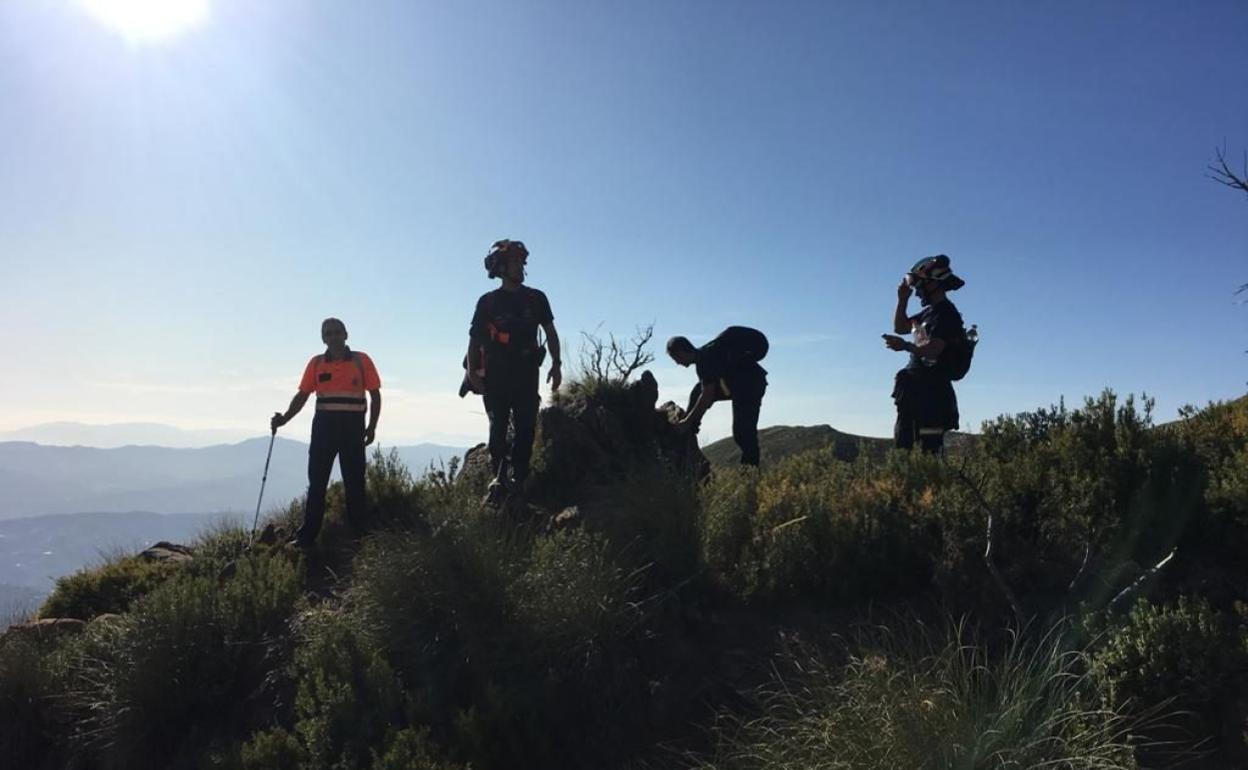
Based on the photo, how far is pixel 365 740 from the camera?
4070mm

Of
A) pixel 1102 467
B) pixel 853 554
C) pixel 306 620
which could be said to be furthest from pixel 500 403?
pixel 1102 467

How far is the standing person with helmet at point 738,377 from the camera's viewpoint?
7.49m

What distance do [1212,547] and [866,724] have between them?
259 cm

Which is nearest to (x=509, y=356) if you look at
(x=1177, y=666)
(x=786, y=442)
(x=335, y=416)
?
(x=335, y=416)

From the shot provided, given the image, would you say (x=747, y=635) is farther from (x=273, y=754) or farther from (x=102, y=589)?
(x=102, y=589)

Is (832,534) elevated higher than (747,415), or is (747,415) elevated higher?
(747,415)

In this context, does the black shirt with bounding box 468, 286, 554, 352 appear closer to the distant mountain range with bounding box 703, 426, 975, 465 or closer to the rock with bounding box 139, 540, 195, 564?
the rock with bounding box 139, 540, 195, 564

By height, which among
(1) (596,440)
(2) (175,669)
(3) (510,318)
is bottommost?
(2) (175,669)

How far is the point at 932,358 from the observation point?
5875 mm

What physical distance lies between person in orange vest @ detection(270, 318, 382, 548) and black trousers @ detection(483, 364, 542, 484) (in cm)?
118

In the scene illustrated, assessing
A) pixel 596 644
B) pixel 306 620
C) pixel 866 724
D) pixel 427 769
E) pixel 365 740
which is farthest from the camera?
pixel 306 620

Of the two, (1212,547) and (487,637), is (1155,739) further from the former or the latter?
(487,637)

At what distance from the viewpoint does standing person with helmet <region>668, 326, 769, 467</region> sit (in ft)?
24.6

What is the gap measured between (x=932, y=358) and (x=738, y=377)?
6.71 feet
